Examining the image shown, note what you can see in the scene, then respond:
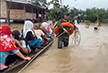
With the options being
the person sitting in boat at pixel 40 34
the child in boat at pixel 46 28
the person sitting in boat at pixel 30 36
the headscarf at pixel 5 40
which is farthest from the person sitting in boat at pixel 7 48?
the child in boat at pixel 46 28

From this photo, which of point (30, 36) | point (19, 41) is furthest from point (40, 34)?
point (19, 41)

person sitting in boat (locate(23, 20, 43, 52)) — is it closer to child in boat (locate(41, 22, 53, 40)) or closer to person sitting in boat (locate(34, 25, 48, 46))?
person sitting in boat (locate(34, 25, 48, 46))

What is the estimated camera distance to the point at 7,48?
11.2 ft

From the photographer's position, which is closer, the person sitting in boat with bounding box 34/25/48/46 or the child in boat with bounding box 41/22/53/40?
the person sitting in boat with bounding box 34/25/48/46

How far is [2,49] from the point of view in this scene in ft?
11.2

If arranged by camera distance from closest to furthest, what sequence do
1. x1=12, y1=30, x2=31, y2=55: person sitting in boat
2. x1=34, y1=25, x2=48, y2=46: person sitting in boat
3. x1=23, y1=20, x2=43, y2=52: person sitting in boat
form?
x1=12, y1=30, x2=31, y2=55: person sitting in boat, x1=23, y1=20, x2=43, y2=52: person sitting in boat, x1=34, y1=25, x2=48, y2=46: person sitting in boat

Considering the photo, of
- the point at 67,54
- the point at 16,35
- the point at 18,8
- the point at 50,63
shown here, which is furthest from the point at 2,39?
the point at 18,8

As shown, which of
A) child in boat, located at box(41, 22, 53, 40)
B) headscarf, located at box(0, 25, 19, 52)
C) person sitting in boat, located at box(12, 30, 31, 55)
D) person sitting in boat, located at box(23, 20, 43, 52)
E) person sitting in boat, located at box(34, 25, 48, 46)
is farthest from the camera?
child in boat, located at box(41, 22, 53, 40)

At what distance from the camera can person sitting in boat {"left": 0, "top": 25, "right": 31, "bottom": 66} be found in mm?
3342

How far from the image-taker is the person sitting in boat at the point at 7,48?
3.34 meters

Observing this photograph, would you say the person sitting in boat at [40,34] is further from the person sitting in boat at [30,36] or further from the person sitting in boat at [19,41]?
the person sitting in boat at [19,41]

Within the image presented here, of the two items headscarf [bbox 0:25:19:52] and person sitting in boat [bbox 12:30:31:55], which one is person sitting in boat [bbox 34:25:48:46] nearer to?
person sitting in boat [bbox 12:30:31:55]

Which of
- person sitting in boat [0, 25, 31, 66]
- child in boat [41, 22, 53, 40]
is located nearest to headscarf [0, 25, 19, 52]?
person sitting in boat [0, 25, 31, 66]

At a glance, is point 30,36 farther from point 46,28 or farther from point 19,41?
point 46,28
